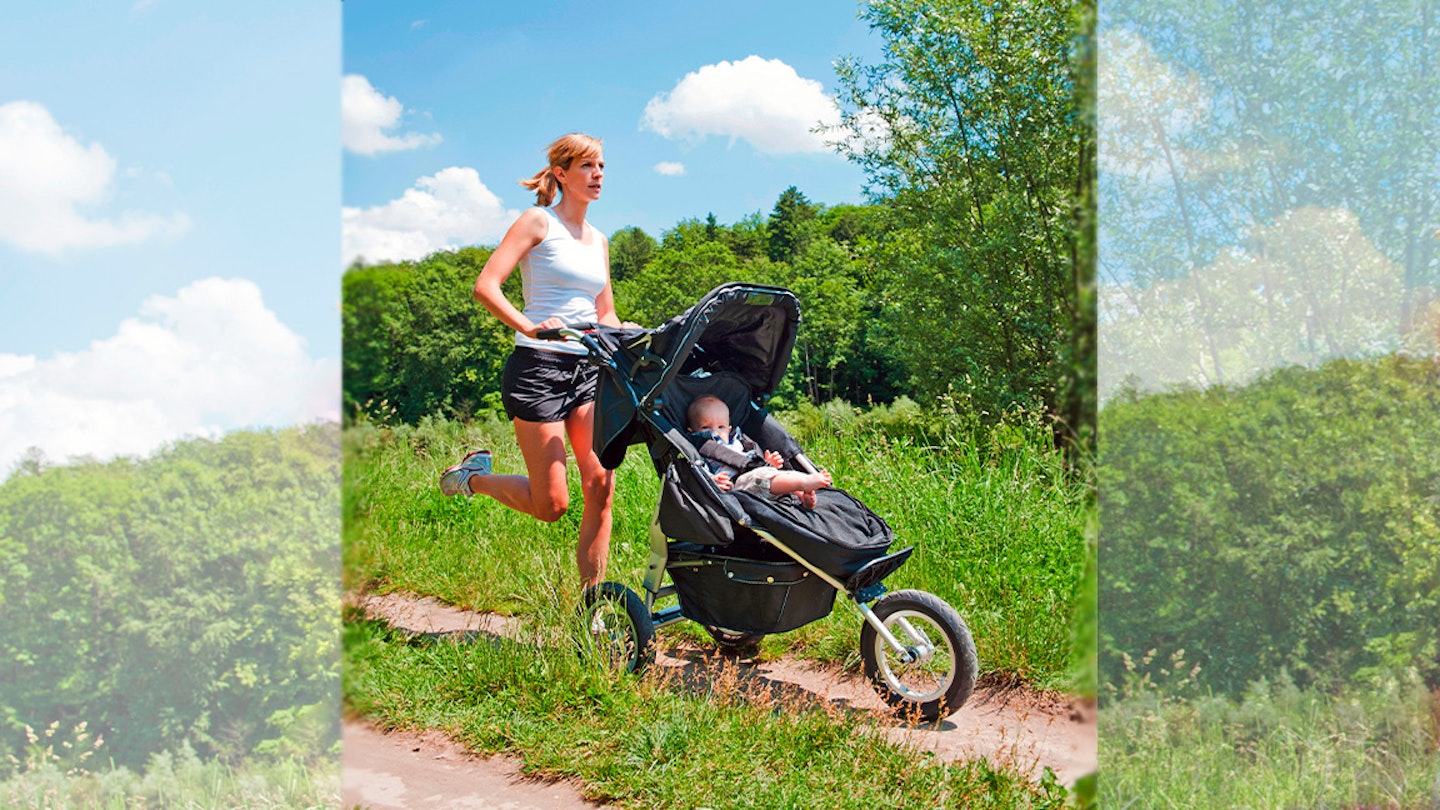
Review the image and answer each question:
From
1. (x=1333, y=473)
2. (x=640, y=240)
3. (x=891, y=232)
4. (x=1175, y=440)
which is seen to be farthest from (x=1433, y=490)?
(x=640, y=240)

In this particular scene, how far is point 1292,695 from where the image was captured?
204 cm

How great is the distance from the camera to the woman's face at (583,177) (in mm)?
3359

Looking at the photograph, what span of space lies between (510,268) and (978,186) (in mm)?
3309

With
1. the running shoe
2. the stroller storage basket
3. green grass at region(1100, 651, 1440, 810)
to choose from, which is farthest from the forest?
green grass at region(1100, 651, 1440, 810)

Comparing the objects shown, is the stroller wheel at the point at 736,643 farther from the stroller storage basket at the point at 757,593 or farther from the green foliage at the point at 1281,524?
the green foliage at the point at 1281,524

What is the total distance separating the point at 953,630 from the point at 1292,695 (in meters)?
0.94

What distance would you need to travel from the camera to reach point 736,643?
11.8 ft

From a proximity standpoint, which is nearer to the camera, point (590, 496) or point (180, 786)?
point (180, 786)

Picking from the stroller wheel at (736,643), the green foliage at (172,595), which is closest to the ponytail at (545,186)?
the green foliage at (172,595)

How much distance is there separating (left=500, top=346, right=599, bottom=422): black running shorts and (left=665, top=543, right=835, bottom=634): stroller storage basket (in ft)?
2.28

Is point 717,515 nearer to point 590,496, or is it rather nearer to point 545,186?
point 590,496

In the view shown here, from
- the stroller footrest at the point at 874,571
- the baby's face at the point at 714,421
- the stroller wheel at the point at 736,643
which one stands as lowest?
the stroller wheel at the point at 736,643

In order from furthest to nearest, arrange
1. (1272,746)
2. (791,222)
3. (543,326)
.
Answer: (791,222) → (543,326) → (1272,746)

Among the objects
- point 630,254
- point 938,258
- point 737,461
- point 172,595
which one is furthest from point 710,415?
point 630,254
